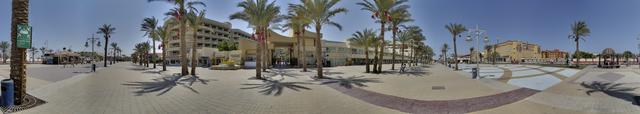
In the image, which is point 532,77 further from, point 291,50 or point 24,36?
point 291,50

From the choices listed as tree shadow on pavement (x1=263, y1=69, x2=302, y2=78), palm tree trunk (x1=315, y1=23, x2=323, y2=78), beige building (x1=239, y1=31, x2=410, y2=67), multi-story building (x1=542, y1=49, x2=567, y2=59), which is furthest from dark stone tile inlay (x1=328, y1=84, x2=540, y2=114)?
multi-story building (x1=542, y1=49, x2=567, y2=59)

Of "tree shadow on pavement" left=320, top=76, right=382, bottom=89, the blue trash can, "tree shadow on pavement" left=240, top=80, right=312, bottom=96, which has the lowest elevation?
"tree shadow on pavement" left=320, top=76, right=382, bottom=89

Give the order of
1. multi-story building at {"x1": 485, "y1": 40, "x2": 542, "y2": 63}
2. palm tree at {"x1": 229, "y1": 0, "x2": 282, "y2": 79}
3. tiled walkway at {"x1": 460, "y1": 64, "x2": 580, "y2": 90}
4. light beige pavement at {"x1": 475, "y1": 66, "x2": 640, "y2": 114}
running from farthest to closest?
multi-story building at {"x1": 485, "y1": 40, "x2": 542, "y2": 63}
palm tree at {"x1": 229, "y1": 0, "x2": 282, "y2": 79}
tiled walkway at {"x1": 460, "y1": 64, "x2": 580, "y2": 90}
light beige pavement at {"x1": 475, "y1": 66, "x2": 640, "y2": 114}

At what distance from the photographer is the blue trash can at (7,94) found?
7.89 m

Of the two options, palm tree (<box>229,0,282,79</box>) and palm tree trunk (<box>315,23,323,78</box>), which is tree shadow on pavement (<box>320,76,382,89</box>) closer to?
palm tree trunk (<box>315,23,323,78</box>)

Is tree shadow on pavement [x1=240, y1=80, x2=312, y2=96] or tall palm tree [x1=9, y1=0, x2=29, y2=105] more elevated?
tall palm tree [x1=9, y1=0, x2=29, y2=105]

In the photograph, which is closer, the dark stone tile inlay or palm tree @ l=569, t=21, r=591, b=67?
the dark stone tile inlay

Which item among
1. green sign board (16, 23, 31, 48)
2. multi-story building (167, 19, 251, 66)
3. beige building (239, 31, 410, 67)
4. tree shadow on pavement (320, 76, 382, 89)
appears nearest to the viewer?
green sign board (16, 23, 31, 48)

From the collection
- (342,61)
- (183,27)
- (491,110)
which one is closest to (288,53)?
(342,61)

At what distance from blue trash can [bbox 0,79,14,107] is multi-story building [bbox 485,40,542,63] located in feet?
444

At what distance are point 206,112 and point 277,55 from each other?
4918 cm

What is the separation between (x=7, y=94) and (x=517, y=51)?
144376mm

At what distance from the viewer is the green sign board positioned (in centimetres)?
852

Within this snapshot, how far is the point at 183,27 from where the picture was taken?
963 inches
